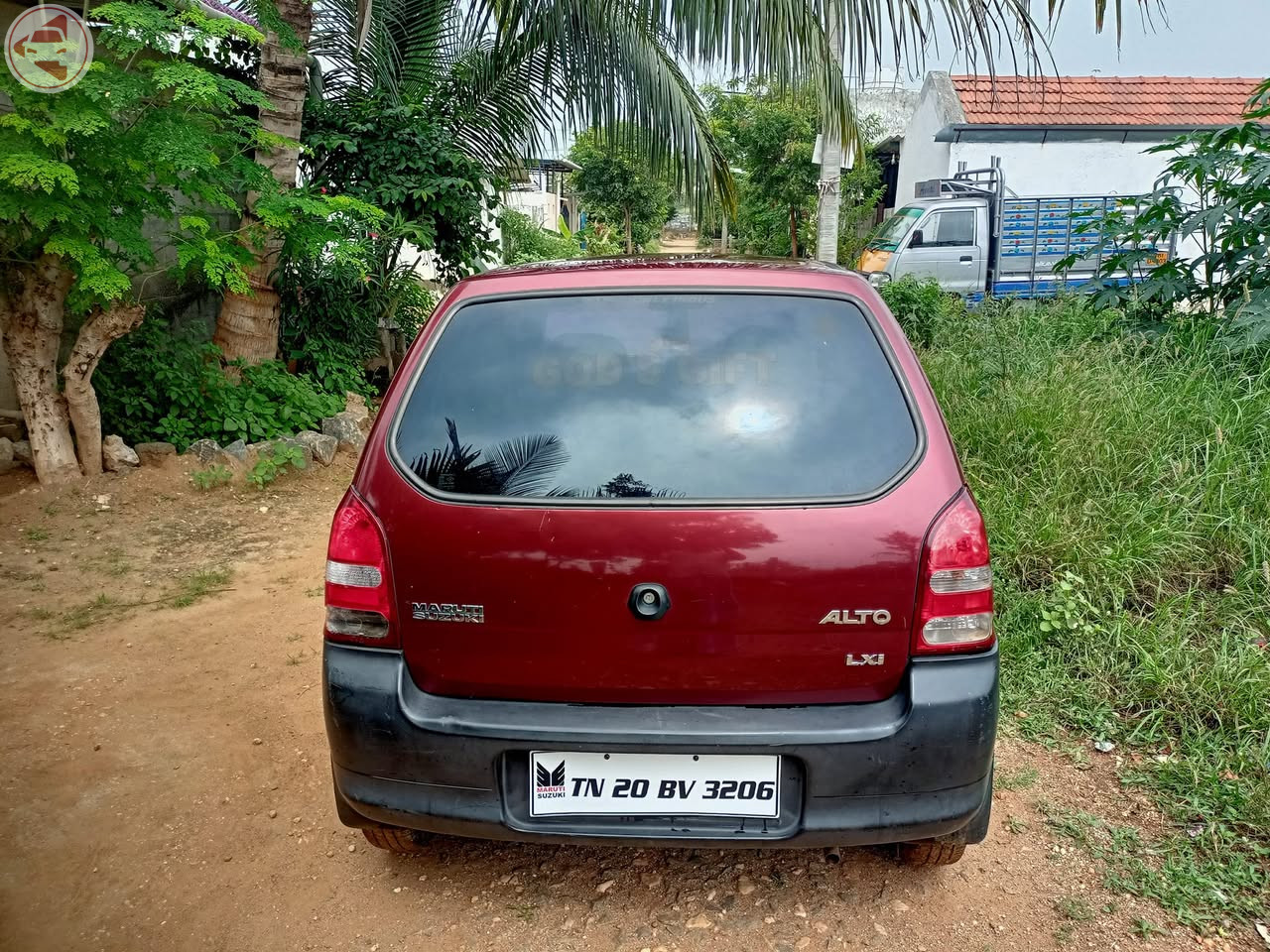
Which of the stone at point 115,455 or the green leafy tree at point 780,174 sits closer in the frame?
the stone at point 115,455

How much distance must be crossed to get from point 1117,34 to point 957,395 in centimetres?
214

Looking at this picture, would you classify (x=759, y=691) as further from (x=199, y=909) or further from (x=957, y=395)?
(x=957, y=395)

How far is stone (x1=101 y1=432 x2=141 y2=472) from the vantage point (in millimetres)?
5594

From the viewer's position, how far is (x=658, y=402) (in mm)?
1997

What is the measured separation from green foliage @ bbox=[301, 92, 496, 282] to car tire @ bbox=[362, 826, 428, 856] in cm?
558

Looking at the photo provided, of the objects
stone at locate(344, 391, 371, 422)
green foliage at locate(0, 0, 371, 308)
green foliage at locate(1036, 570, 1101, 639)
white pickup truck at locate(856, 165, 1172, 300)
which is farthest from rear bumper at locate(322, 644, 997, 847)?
white pickup truck at locate(856, 165, 1172, 300)

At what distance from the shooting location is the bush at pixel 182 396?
5859 millimetres

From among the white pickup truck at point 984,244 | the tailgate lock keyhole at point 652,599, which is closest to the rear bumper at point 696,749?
the tailgate lock keyhole at point 652,599

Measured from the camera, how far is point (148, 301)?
6305 mm

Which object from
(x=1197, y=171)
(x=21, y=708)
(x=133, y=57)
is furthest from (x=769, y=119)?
(x=21, y=708)

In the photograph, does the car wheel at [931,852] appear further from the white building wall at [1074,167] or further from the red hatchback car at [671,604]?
the white building wall at [1074,167]

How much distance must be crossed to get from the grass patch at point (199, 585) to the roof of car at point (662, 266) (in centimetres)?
283

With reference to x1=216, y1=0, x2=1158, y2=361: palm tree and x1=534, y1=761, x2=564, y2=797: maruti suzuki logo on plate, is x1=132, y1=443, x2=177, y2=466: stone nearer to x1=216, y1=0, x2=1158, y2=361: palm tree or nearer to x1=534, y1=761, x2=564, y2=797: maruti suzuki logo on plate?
x1=216, y1=0, x2=1158, y2=361: palm tree

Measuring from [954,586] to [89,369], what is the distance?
5234 millimetres
